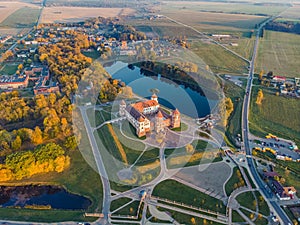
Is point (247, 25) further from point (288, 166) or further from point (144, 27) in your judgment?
point (288, 166)

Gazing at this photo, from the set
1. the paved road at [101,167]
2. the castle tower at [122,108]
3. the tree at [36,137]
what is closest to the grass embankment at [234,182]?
the paved road at [101,167]

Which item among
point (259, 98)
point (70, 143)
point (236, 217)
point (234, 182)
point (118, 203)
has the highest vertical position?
point (259, 98)

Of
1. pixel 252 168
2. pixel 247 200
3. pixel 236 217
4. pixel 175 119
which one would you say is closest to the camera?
pixel 236 217

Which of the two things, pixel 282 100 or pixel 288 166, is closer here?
pixel 288 166

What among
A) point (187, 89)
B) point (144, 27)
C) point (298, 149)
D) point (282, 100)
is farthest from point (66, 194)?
point (144, 27)

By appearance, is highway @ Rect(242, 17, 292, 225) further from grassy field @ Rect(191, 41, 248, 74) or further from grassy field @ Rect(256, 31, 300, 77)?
grassy field @ Rect(256, 31, 300, 77)

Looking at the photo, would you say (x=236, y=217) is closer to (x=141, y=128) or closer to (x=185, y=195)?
(x=185, y=195)


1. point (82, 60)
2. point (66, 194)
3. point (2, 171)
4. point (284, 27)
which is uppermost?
point (284, 27)

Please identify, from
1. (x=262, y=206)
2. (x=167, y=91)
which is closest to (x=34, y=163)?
(x=262, y=206)
